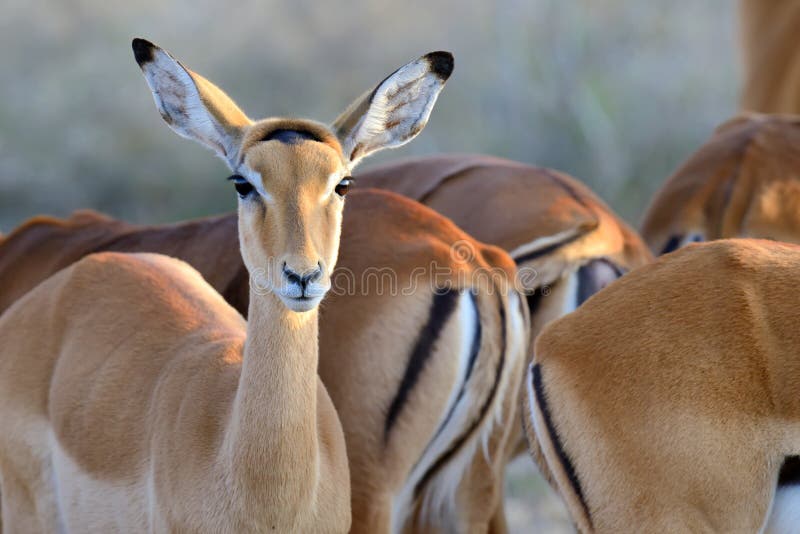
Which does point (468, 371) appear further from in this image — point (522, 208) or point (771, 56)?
point (771, 56)

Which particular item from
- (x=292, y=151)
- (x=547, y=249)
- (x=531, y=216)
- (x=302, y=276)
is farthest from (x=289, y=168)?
(x=531, y=216)

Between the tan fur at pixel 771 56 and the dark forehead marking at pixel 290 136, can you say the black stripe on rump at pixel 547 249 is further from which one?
the tan fur at pixel 771 56

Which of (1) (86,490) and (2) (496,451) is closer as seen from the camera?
(1) (86,490)

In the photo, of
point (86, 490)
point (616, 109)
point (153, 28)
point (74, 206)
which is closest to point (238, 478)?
point (86, 490)

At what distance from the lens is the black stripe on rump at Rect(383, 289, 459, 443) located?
13.6ft

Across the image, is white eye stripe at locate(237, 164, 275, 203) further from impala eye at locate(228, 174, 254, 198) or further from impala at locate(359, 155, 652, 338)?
impala at locate(359, 155, 652, 338)

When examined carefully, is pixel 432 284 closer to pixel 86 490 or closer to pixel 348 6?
pixel 86 490

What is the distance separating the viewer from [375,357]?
4215mm

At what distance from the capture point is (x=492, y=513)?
4.40 metres

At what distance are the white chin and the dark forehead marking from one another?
1.47 feet

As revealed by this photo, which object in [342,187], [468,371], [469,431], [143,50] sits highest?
[143,50]

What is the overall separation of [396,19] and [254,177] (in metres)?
12.5

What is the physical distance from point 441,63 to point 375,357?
1.00 m

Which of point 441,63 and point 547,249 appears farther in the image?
point 547,249
